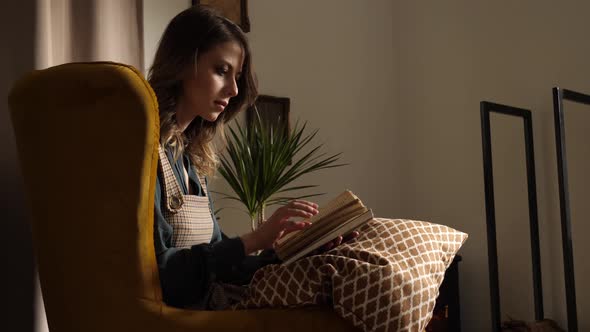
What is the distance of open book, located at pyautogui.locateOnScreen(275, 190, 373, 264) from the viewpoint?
102 cm

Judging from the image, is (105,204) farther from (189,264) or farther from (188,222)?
(188,222)

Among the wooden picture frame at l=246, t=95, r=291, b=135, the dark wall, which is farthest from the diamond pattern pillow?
the wooden picture frame at l=246, t=95, r=291, b=135

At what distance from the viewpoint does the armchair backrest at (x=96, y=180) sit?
34.5 inches

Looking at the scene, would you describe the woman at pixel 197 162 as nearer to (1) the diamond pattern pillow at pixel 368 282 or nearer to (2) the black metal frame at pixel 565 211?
(1) the diamond pattern pillow at pixel 368 282

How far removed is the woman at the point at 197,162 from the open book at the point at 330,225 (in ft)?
0.07

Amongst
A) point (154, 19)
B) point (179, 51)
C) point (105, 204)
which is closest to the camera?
point (105, 204)

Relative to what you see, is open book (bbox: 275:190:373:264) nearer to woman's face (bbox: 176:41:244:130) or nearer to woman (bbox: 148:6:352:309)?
woman (bbox: 148:6:352:309)

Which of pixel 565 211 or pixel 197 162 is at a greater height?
pixel 197 162

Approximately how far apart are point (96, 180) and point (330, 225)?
0.41m

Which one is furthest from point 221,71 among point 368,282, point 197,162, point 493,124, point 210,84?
point 493,124

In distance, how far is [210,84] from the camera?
133 cm

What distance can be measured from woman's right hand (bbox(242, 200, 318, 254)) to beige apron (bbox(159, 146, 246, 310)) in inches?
3.6

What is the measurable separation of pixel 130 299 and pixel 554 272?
2.21 m

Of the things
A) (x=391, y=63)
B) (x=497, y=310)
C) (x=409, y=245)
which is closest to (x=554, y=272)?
(x=497, y=310)
